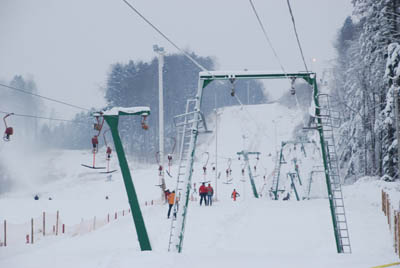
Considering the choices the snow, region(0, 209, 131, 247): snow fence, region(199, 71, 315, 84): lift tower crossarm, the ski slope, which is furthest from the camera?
region(0, 209, 131, 247): snow fence

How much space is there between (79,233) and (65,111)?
10794cm

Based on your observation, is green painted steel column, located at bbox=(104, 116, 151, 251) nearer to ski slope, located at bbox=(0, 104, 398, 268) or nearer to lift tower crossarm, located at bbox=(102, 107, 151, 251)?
lift tower crossarm, located at bbox=(102, 107, 151, 251)

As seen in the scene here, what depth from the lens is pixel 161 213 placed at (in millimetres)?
21391

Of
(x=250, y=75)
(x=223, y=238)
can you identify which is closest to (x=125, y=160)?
(x=250, y=75)

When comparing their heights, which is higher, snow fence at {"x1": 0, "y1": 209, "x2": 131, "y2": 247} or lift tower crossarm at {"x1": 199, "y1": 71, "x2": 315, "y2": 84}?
lift tower crossarm at {"x1": 199, "y1": 71, "x2": 315, "y2": 84}

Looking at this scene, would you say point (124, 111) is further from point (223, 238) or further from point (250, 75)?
point (223, 238)

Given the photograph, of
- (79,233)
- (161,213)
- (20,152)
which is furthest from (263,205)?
(20,152)

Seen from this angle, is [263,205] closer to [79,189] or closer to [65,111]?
[79,189]

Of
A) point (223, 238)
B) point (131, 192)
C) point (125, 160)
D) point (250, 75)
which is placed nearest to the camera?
point (125, 160)

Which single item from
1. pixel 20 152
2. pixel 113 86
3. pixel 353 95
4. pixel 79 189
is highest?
pixel 113 86

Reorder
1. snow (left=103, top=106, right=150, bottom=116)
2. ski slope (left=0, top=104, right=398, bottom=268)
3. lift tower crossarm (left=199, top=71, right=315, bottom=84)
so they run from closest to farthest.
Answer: ski slope (left=0, top=104, right=398, bottom=268) < snow (left=103, top=106, right=150, bottom=116) < lift tower crossarm (left=199, top=71, right=315, bottom=84)

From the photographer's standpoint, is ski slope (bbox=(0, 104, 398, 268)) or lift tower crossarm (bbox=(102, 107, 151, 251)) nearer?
ski slope (bbox=(0, 104, 398, 268))

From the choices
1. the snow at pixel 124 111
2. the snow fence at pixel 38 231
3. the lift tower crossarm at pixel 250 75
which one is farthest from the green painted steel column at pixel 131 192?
the snow fence at pixel 38 231

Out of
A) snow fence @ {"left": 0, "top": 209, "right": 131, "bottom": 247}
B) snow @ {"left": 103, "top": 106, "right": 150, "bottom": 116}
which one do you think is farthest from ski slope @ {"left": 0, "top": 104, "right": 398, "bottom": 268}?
snow @ {"left": 103, "top": 106, "right": 150, "bottom": 116}
